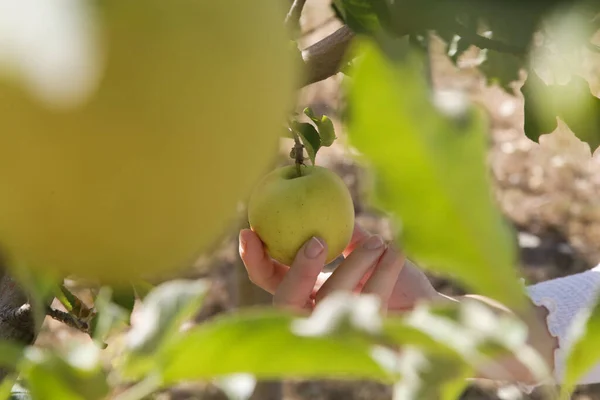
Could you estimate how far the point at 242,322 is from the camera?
0.79 feet

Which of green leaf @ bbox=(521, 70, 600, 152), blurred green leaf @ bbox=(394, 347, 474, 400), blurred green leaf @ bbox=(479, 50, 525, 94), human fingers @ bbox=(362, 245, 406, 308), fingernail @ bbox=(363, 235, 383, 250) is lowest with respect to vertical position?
human fingers @ bbox=(362, 245, 406, 308)

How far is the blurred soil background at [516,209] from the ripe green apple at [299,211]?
3.83 ft

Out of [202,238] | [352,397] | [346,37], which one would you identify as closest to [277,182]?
[346,37]

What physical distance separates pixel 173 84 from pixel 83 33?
0.11 ft

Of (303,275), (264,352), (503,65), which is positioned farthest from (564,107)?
(264,352)

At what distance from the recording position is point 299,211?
0.85 m

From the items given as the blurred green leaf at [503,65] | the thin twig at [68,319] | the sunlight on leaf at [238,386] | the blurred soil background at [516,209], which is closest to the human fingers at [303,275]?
the thin twig at [68,319]

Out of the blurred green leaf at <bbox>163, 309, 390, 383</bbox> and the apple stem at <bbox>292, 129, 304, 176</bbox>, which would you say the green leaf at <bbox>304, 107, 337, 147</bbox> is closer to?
the apple stem at <bbox>292, 129, 304, 176</bbox>

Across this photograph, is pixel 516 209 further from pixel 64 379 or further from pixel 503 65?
pixel 64 379

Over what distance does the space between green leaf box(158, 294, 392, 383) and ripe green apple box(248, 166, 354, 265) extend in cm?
59

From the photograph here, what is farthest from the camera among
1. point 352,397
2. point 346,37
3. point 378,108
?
point 352,397

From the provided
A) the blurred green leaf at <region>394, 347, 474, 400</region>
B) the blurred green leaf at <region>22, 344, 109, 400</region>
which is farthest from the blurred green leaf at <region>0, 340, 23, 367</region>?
the blurred green leaf at <region>394, 347, 474, 400</region>

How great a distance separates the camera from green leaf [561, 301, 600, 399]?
0.27 m

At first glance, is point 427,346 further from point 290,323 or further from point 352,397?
point 352,397
